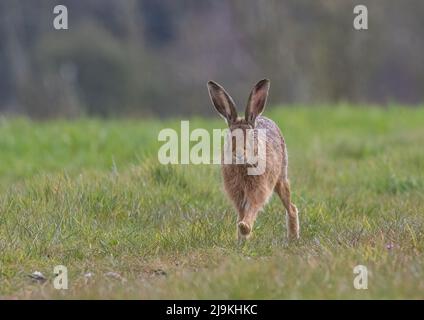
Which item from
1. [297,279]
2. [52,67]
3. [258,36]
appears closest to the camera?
[297,279]

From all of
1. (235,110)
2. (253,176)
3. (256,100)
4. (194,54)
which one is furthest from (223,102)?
(194,54)

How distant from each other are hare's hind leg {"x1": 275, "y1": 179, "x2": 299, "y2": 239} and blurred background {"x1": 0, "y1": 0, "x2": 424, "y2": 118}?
1586cm

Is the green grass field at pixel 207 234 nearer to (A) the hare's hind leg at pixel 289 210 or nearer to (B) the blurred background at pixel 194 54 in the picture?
(A) the hare's hind leg at pixel 289 210

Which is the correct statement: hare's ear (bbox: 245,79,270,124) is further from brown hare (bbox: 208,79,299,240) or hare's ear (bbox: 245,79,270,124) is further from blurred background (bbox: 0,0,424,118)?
blurred background (bbox: 0,0,424,118)

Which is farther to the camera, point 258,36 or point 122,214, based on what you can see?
point 258,36

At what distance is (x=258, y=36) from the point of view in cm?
2461

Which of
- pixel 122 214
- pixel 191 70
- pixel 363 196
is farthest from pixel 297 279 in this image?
pixel 191 70

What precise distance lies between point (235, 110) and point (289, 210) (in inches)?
43.8

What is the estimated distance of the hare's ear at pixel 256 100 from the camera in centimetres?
634

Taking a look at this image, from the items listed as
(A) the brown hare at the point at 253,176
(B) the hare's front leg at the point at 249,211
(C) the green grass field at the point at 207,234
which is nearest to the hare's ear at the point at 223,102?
(A) the brown hare at the point at 253,176
